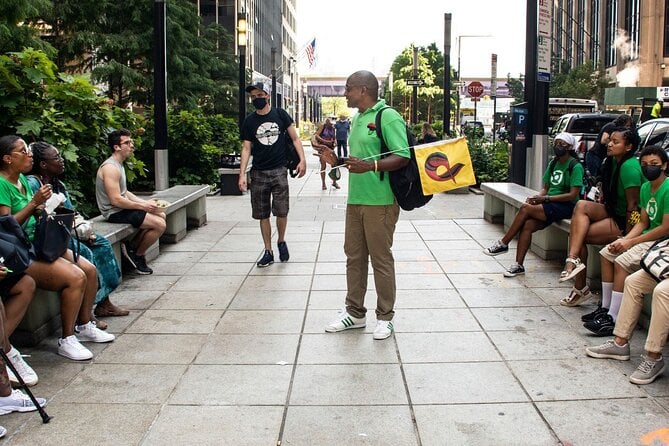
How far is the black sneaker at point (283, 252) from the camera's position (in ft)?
29.5

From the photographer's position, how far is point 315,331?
6102mm

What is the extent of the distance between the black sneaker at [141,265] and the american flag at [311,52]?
39.5 m

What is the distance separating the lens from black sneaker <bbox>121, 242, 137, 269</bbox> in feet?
26.5

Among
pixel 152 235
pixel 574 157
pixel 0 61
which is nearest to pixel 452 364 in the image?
pixel 574 157

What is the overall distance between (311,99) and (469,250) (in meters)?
114

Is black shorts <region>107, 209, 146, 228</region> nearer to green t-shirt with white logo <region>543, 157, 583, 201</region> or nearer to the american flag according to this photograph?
green t-shirt with white logo <region>543, 157, 583, 201</region>

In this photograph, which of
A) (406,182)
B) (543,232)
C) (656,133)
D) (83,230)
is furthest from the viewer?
(656,133)

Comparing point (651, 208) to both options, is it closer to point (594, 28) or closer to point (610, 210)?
point (610, 210)

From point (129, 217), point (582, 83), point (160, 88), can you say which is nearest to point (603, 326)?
point (129, 217)

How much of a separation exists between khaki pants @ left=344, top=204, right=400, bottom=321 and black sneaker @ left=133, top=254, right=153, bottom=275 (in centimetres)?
Answer: 310

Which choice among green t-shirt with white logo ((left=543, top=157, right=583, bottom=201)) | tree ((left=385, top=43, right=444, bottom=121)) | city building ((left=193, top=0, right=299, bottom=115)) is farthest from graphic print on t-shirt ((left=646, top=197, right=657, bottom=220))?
tree ((left=385, top=43, right=444, bottom=121))

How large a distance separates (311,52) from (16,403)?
44.2 metres

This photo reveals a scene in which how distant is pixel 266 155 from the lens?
869 centimetres

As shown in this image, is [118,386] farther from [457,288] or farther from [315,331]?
[457,288]
